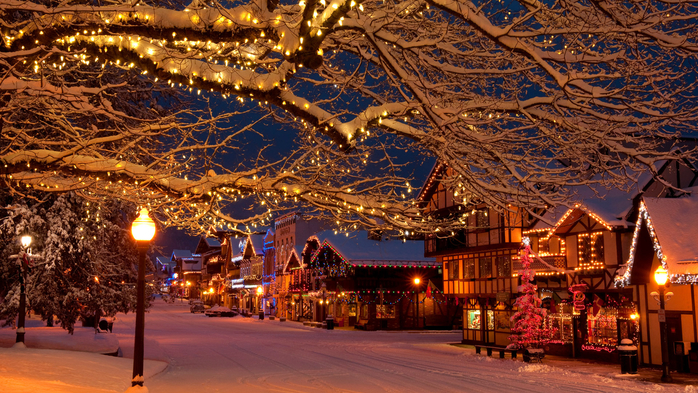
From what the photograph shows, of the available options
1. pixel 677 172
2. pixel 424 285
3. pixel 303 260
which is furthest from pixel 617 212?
pixel 303 260

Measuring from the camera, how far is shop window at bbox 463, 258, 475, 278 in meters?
32.9

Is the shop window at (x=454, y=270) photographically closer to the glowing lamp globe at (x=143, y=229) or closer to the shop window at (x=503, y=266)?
the shop window at (x=503, y=266)

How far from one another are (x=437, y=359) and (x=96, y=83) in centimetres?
1554

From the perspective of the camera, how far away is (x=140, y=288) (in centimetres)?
1004

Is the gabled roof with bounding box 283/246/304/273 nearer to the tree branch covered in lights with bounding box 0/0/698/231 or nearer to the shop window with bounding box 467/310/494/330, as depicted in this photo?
the shop window with bounding box 467/310/494/330

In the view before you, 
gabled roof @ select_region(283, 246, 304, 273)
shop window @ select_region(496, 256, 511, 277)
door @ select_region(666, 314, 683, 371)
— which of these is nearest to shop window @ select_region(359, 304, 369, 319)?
gabled roof @ select_region(283, 246, 304, 273)

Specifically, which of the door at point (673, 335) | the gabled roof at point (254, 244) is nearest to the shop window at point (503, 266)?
the door at point (673, 335)

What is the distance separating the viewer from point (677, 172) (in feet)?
73.8

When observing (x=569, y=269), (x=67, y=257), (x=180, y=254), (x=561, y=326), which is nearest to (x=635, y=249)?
(x=569, y=269)

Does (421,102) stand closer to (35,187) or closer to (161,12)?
(161,12)

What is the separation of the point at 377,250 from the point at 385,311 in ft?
16.8

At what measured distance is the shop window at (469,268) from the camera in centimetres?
3294

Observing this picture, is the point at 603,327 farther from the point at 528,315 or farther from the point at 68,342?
the point at 68,342

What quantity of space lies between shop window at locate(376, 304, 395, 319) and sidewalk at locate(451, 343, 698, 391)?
74.5 ft
